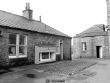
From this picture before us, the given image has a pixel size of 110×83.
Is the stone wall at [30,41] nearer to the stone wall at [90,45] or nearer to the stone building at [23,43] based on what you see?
the stone building at [23,43]

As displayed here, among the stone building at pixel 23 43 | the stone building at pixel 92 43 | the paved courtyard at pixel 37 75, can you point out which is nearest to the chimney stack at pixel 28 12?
the stone building at pixel 23 43

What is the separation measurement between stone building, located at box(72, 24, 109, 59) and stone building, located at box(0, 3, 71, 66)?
10.3 meters

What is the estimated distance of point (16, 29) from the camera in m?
10.4

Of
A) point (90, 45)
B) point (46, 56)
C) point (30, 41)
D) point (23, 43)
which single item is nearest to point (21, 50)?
point (23, 43)

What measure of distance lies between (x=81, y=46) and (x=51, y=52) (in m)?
12.3

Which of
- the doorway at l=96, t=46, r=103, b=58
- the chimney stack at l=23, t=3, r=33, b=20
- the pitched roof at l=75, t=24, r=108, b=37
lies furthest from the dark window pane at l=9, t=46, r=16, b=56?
the doorway at l=96, t=46, r=103, b=58

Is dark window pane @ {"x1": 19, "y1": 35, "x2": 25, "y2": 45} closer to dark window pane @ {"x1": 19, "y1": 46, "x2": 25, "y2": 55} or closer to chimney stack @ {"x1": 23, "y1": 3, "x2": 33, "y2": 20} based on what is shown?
dark window pane @ {"x1": 19, "y1": 46, "x2": 25, "y2": 55}

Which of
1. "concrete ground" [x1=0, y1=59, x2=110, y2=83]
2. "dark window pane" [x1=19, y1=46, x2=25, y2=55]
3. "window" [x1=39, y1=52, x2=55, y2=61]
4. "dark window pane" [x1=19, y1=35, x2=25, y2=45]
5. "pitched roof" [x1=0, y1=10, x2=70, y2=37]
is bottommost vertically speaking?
"concrete ground" [x1=0, y1=59, x2=110, y2=83]

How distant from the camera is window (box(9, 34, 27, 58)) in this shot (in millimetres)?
10344

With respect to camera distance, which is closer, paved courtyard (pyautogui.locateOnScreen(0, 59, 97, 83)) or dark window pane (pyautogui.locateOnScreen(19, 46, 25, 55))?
paved courtyard (pyautogui.locateOnScreen(0, 59, 97, 83))

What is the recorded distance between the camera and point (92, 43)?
23.6m

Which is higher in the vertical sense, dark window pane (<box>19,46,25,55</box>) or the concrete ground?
dark window pane (<box>19,46,25,55</box>)

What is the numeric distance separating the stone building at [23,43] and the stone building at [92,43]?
10264 mm

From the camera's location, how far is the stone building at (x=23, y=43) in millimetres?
9578
